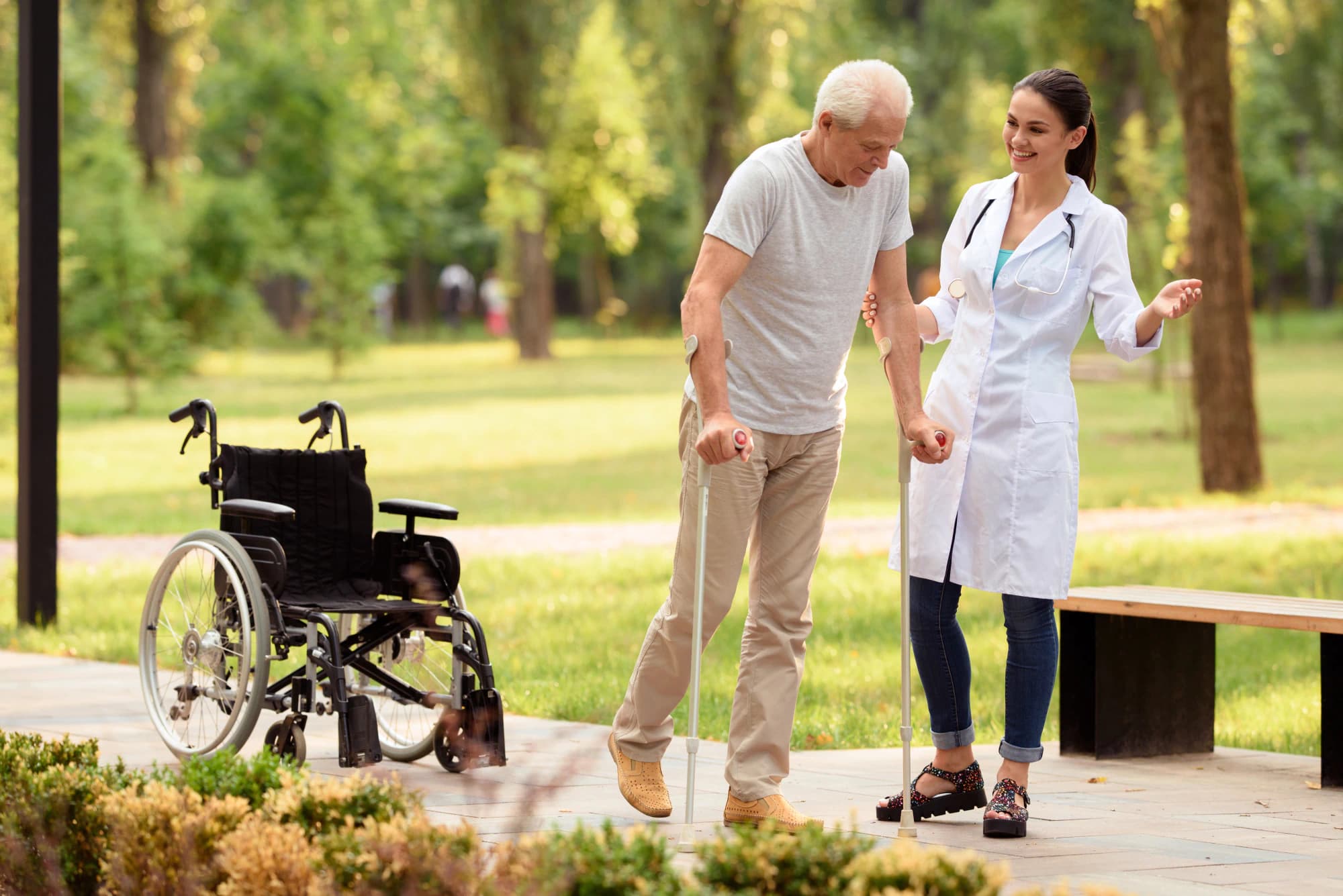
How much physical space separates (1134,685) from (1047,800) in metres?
1.03

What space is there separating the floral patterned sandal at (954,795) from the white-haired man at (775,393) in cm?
49

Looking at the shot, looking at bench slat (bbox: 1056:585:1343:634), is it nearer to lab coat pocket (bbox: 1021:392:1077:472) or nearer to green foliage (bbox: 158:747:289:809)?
lab coat pocket (bbox: 1021:392:1077:472)

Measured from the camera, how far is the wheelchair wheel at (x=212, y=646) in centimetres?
556

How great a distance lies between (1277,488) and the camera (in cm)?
1658

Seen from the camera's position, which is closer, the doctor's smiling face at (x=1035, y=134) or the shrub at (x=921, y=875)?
the shrub at (x=921, y=875)

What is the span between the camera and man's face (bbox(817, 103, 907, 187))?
472 centimetres

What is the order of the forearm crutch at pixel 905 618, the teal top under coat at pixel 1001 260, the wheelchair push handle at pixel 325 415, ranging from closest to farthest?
the forearm crutch at pixel 905 618 < the teal top under coat at pixel 1001 260 < the wheelchair push handle at pixel 325 415

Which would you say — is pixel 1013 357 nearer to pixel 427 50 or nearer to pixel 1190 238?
pixel 1190 238

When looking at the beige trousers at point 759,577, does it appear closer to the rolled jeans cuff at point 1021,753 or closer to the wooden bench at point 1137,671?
the rolled jeans cuff at point 1021,753

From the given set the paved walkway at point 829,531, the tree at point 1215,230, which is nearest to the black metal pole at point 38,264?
the paved walkway at point 829,531

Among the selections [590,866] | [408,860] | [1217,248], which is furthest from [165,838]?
[1217,248]

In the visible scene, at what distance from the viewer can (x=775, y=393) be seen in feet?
16.3

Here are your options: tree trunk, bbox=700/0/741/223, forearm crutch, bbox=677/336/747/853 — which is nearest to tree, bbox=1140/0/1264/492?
forearm crutch, bbox=677/336/747/853

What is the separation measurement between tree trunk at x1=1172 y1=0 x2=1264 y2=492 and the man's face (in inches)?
441
